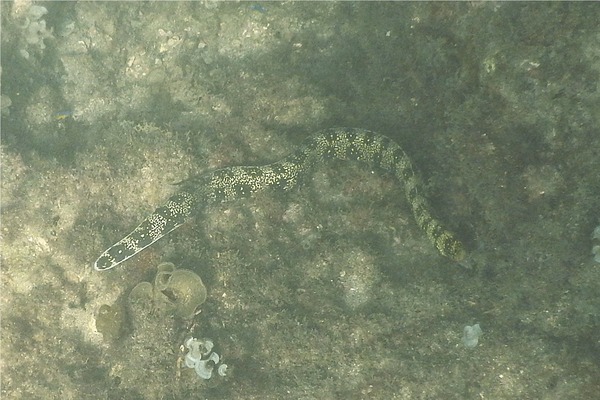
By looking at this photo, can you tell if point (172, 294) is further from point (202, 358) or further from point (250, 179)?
point (250, 179)

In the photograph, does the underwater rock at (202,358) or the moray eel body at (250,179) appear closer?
the underwater rock at (202,358)

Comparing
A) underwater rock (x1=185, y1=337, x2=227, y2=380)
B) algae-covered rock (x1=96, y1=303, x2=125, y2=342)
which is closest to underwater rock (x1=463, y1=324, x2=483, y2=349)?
underwater rock (x1=185, y1=337, x2=227, y2=380)

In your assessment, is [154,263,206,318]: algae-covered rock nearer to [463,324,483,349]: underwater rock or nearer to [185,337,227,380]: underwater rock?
[185,337,227,380]: underwater rock

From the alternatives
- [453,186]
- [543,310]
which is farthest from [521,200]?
[543,310]

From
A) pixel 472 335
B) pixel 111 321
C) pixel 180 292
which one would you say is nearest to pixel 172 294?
pixel 180 292

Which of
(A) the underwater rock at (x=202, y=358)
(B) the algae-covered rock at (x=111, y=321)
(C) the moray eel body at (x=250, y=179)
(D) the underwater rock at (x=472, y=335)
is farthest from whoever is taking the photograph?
(B) the algae-covered rock at (x=111, y=321)

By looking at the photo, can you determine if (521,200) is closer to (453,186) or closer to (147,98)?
(453,186)

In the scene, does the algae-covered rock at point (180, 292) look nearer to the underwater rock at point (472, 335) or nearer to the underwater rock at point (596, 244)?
the underwater rock at point (472, 335)

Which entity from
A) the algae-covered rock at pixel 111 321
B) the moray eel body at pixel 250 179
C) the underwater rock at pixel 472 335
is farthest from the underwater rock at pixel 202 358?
the underwater rock at pixel 472 335
